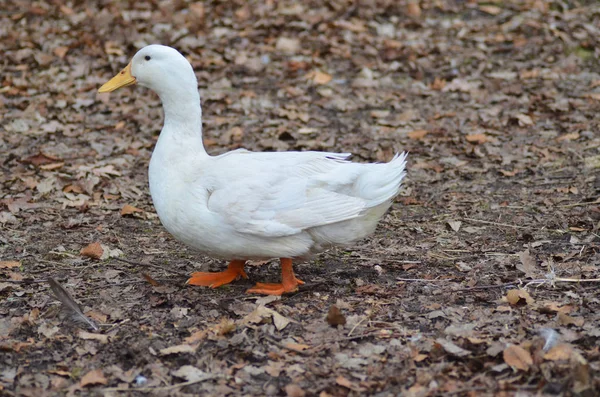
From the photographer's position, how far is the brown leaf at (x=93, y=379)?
3.78 meters

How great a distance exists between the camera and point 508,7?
11039 mm

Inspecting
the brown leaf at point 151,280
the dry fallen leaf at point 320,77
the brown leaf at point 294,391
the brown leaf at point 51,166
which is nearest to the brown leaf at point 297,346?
the brown leaf at point 294,391

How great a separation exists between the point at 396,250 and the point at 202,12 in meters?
6.25

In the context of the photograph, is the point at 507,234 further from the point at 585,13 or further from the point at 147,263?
the point at 585,13

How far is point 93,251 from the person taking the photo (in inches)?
212

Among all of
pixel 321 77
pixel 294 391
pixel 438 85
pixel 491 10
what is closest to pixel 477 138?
pixel 438 85

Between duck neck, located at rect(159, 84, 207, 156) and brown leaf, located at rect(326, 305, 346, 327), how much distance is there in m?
1.38

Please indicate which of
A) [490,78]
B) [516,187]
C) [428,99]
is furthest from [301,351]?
[490,78]

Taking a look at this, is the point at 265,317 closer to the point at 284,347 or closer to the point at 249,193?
the point at 284,347

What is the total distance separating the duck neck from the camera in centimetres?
489

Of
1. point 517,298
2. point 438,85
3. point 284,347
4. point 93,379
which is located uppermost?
point 93,379

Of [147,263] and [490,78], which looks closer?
[147,263]

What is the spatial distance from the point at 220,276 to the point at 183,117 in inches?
41.3

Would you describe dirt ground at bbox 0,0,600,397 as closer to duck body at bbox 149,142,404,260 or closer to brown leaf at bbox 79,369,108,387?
brown leaf at bbox 79,369,108,387
